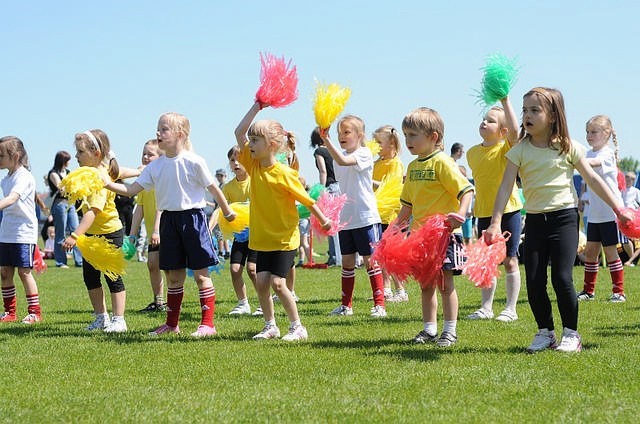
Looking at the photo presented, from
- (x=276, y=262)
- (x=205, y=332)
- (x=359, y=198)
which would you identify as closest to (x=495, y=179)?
(x=359, y=198)

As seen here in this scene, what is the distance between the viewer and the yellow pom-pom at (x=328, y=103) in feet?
25.1

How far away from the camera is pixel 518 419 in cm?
441

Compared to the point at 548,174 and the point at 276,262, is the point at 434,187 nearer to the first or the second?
the point at 548,174

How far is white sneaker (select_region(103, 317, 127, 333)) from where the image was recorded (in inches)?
318

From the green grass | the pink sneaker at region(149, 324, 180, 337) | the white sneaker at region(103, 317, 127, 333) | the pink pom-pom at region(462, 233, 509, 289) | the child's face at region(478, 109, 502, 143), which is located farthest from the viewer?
the child's face at region(478, 109, 502, 143)

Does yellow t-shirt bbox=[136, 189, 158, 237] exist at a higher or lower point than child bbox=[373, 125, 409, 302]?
lower

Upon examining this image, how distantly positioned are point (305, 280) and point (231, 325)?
5849 millimetres

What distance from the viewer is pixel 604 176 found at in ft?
31.3

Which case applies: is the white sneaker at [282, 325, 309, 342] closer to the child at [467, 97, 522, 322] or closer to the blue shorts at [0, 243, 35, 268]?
the child at [467, 97, 522, 322]

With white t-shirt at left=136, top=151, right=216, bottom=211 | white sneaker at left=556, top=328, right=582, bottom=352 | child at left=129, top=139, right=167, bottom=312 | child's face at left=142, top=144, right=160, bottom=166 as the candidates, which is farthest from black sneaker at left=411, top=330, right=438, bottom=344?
child's face at left=142, top=144, right=160, bottom=166

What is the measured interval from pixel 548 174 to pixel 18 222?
226 inches

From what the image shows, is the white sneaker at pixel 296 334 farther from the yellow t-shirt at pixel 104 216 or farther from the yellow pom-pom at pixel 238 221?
the yellow t-shirt at pixel 104 216

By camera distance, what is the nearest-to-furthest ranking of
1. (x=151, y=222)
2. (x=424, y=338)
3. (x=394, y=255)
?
(x=394, y=255) → (x=424, y=338) → (x=151, y=222)

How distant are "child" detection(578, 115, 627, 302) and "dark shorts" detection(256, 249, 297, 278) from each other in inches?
169
